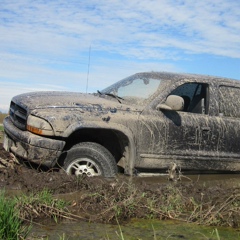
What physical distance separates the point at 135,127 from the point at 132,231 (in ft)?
7.51

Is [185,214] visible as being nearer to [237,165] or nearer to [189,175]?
[189,175]

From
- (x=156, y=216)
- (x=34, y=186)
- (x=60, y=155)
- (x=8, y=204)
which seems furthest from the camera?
(x=60, y=155)

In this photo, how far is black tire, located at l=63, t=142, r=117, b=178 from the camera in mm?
5527

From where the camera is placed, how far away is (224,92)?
6855mm

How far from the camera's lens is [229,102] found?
686cm

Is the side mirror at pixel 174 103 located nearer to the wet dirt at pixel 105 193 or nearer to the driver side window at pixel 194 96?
the driver side window at pixel 194 96

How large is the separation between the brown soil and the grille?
624mm

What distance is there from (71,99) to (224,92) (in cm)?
259

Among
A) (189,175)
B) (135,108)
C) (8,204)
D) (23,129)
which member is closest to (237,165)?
(189,175)

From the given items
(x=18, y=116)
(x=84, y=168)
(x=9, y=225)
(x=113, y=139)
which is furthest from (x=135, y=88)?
(x=9, y=225)

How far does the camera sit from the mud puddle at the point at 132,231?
354 cm

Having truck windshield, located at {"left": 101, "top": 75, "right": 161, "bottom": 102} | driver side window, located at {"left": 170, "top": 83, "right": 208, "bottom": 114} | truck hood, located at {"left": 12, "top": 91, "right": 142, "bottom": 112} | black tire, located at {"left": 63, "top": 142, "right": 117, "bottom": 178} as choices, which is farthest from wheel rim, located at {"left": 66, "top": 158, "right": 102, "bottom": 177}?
driver side window, located at {"left": 170, "top": 83, "right": 208, "bottom": 114}

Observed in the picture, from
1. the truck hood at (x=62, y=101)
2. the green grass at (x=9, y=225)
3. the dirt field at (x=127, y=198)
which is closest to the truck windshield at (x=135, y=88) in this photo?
the truck hood at (x=62, y=101)

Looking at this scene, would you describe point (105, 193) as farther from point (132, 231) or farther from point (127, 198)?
point (132, 231)
